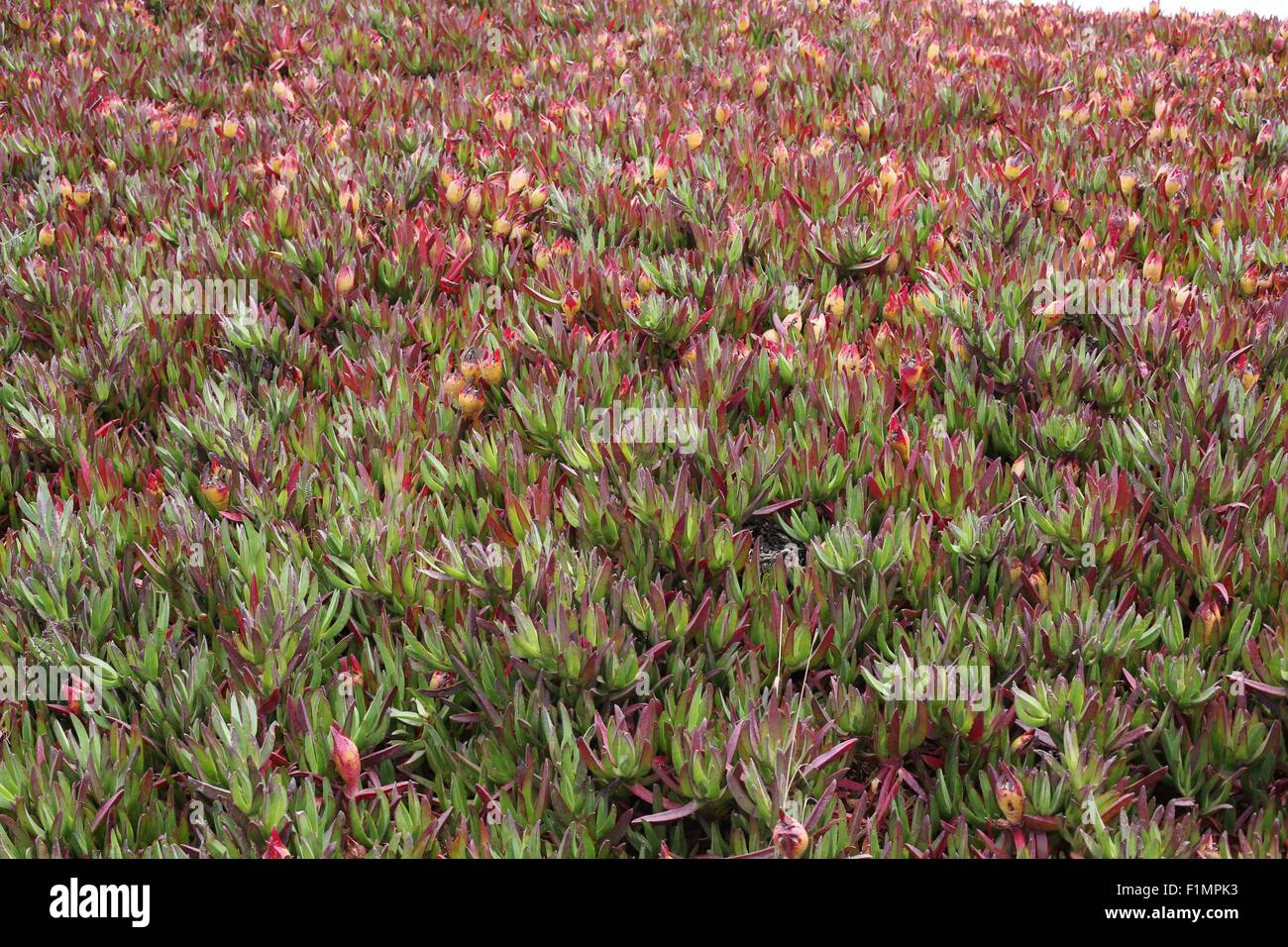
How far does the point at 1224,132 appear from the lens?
17.8ft

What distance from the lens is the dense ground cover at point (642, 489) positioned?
213 cm

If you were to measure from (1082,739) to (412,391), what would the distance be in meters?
2.08

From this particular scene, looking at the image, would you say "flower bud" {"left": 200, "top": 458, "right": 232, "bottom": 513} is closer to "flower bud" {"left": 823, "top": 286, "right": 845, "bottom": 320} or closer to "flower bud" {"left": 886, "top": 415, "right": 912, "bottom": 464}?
"flower bud" {"left": 886, "top": 415, "right": 912, "bottom": 464}

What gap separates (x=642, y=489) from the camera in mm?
2719

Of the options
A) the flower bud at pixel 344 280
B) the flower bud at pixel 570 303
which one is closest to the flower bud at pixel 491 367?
the flower bud at pixel 570 303

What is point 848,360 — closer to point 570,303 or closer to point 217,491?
point 570,303

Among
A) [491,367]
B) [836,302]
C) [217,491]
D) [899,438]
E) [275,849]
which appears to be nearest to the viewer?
[275,849]

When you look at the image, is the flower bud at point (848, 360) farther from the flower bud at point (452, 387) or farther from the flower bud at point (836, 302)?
the flower bud at point (452, 387)

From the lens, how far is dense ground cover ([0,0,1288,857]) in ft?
6.98

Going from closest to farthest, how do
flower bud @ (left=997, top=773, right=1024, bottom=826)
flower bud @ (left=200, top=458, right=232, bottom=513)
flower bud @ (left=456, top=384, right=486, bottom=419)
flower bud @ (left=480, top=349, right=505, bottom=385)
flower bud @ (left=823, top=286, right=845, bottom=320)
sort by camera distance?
flower bud @ (left=997, top=773, right=1024, bottom=826), flower bud @ (left=200, top=458, right=232, bottom=513), flower bud @ (left=456, top=384, right=486, bottom=419), flower bud @ (left=480, top=349, right=505, bottom=385), flower bud @ (left=823, top=286, right=845, bottom=320)

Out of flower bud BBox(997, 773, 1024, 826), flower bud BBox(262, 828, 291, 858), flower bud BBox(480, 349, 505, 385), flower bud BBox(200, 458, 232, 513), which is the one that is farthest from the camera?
flower bud BBox(480, 349, 505, 385)

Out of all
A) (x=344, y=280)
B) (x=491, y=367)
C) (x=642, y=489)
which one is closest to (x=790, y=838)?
(x=642, y=489)

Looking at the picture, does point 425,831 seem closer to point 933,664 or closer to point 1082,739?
point 933,664

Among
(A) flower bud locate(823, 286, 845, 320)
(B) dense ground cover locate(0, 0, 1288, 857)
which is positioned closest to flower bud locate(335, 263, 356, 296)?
(B) dense ground cover locate(0, 0, 1288, 857)
